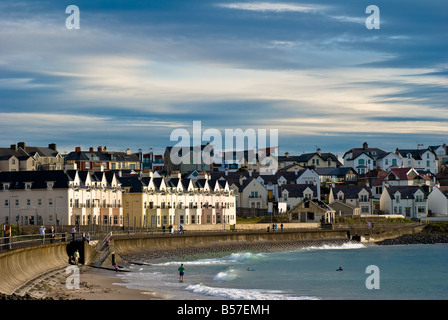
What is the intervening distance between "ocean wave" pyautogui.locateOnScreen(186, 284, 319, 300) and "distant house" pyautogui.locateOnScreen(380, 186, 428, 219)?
255 ft

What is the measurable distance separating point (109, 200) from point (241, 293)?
46.1 metres

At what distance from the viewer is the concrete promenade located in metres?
38.6

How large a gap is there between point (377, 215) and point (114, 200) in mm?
44297

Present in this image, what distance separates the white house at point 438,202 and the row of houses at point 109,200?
114 ft

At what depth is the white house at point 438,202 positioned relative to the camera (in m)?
123

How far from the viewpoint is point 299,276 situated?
58594 mm

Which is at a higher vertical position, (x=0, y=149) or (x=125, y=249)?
(x=0, y=149)

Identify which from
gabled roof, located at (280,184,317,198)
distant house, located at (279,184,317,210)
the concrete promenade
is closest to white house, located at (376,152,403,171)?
gabled roof, located at (280,184,317,198)

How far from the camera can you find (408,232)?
108 metres

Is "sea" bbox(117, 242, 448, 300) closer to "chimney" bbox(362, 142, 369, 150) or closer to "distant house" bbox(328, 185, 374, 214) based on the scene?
"distant house" bbox(328, 185, 374, 214)

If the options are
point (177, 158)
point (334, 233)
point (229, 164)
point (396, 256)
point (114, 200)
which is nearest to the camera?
point (396, 256)
